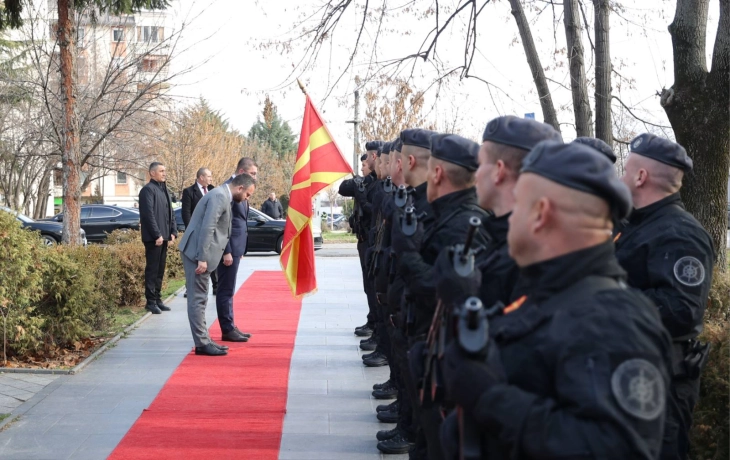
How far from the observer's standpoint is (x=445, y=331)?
2324 mm

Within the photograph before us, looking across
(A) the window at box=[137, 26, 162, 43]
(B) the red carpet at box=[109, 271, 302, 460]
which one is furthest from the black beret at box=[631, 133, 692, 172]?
(A) the window at box=[137, 26, 162, 43]

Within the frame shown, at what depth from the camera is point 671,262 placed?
3.46 metres

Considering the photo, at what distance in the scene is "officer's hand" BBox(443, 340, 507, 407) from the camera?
1.94m

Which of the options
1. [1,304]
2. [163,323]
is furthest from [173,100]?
[1,304]

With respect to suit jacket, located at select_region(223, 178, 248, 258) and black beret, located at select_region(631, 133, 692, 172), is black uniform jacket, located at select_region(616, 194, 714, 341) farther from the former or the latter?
suit jacket, located at select_region(223, 178, 248, 258)

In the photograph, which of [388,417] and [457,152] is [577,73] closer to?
[388,417]

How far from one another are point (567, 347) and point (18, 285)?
7049mm

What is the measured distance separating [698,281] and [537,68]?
783 cm

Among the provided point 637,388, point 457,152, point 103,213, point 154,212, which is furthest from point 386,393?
point 103,213

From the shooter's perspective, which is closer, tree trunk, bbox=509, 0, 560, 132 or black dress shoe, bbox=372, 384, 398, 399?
black dress shoe, bbox=372, 384, 398, 399

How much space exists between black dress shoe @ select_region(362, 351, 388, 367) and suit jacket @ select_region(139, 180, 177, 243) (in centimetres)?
444

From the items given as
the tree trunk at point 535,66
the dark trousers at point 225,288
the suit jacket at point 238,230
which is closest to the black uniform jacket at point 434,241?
the dark trousers at point 225,288

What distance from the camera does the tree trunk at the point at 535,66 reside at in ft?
35.0

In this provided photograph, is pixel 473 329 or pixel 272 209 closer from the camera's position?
pixel 473 329
